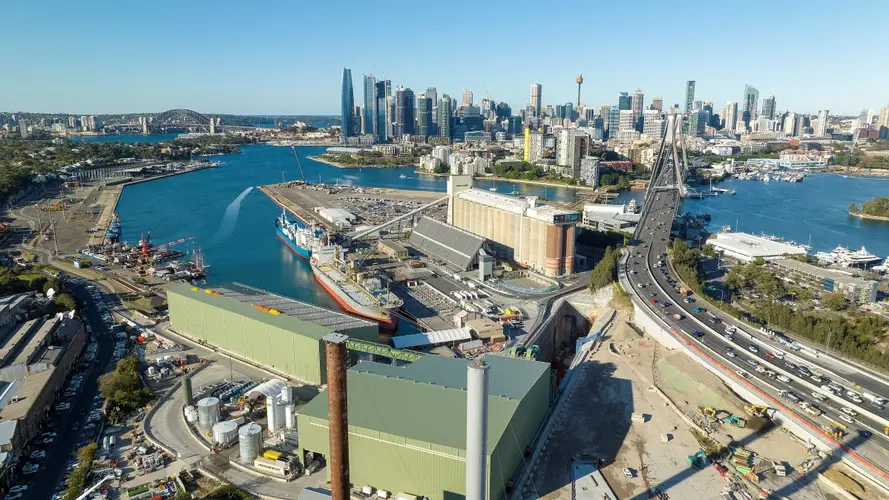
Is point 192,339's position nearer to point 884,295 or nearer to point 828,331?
point 828,331

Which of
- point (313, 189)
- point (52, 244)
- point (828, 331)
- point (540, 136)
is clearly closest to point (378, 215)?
point (313, 189)

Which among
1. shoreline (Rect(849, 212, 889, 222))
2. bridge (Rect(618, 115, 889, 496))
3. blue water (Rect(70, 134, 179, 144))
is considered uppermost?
blue water (Rect(70, 134, 179, 144))

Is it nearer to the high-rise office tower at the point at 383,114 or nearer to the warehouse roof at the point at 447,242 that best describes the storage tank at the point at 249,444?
the warehouse roof at the point at 447,242

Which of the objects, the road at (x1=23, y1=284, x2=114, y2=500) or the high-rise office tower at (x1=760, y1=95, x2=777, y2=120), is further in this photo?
the high-rise office tower at (x1=760, y1=95, x2=777, y2=120)

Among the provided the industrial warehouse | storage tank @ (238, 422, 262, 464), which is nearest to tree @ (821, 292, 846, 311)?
the industrial warehouse

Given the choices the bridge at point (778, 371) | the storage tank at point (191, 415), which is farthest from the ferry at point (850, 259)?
the storage tank at point (191, 415)

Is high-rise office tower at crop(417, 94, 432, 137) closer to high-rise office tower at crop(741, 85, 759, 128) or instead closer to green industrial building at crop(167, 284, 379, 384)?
high-rise office tower at crop(741, 85, 759, 128)

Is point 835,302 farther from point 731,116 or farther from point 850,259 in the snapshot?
point 731,116
